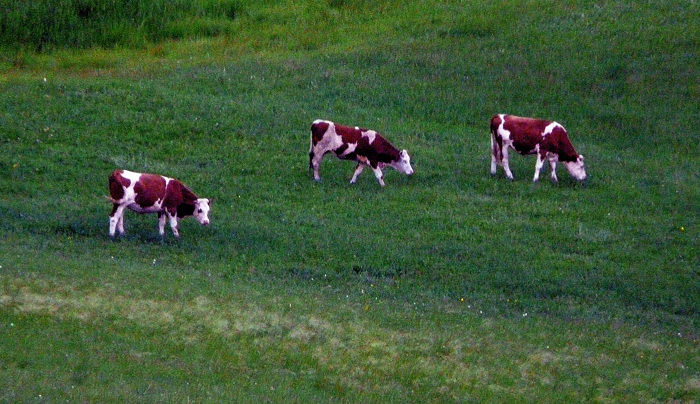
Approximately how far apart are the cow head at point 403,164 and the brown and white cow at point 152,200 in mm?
6578

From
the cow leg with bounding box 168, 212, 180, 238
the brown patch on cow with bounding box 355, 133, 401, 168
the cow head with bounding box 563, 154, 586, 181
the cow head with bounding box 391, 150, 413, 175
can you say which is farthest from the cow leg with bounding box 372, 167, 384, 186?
the cow leg with bounding box 168, 212, 180, 238

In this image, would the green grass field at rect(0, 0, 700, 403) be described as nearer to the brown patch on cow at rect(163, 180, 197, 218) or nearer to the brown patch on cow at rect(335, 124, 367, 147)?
the brown patch on cow at rect(163, 180, 197, 218)

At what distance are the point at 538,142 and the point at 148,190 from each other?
36.7 feet

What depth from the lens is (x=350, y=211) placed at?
21422mm

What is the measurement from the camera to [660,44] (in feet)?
119

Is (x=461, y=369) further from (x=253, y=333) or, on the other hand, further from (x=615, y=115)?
(x=615, y=115)

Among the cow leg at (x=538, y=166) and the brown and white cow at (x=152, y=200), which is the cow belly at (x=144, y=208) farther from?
the cow leg at (x=538, y=166)

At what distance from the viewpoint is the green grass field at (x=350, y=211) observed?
12.5 m

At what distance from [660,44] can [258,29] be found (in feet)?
54.5

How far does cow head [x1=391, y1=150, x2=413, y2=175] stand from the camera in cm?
2423

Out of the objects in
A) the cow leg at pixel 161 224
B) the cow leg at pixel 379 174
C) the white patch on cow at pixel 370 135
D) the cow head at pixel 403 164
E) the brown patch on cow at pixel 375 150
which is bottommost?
the cow leg at pixel 161 224

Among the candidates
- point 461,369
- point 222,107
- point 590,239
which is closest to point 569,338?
point 461,369

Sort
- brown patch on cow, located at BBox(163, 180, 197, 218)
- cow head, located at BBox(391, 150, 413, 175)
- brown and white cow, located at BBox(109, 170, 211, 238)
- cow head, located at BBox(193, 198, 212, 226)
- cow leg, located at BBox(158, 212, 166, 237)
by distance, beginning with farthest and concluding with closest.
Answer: cow head, located at BBox(391, 150, 413, 175), cow head, located at BBox(193, 198, 212, 226), cow leg, located at BBox(158, 212, 166, 237), brown patch on cow, located at BBox(163, 180, 197, 218), brown and white cow, located at BBox(109, 170, 211, 238)

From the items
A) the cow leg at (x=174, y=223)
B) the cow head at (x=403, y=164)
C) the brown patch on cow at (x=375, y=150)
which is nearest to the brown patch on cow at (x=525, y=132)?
the cow head at (x=403, y=164)
